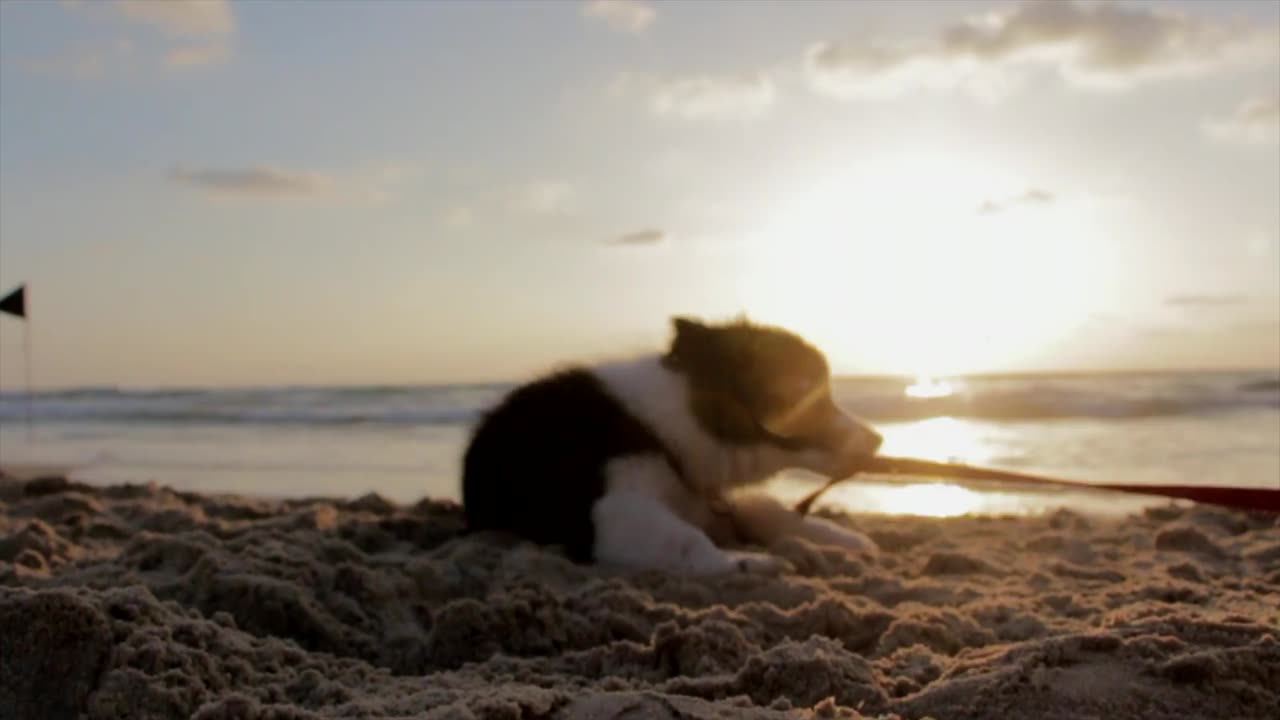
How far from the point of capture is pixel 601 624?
3205 millimetres

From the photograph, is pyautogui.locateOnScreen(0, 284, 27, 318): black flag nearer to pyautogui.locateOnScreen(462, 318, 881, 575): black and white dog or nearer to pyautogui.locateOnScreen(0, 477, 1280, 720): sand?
pyautogui.locateOnScreen(0, 477, 1280, 720): sand

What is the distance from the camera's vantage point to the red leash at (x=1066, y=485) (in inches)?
122

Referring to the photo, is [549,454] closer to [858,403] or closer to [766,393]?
[766,393]

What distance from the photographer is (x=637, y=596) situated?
3.49 metres

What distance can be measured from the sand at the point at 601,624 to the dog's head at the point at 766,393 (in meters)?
0.50

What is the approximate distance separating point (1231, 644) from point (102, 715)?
6.93ft

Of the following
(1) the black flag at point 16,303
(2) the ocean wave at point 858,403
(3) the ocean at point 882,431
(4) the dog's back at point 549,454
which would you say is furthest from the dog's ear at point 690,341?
(2) the ocean wave at point 858,403

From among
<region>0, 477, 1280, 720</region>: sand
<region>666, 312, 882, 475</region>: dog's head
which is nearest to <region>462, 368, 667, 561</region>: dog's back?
<region>0, 477, 1280, 720</region>: sand

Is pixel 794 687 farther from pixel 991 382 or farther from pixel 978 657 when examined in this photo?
pixel 991 382

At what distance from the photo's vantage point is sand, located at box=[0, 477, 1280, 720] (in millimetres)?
2146

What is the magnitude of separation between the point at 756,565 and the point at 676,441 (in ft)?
3.12

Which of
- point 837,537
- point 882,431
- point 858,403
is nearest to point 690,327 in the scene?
point 837,537

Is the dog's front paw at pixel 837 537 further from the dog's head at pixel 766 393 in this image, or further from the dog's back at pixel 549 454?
the dog's back at pixel 549 454

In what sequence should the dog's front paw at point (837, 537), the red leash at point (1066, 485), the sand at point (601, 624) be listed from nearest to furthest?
the sand at point (601, 624), the red leash at point (1066, 485), the dog's front paw at point (837, 537)
